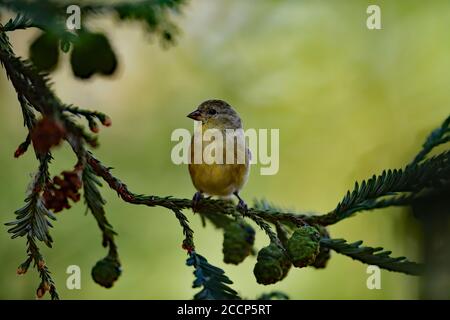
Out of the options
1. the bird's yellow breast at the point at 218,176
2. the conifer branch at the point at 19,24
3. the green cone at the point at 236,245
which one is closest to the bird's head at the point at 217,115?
the bird's yellow breast at the point at 218,176

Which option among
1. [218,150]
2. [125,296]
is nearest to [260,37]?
[125,296]

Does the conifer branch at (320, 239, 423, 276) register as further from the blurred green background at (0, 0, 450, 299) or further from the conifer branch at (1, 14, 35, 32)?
the blurred green background at (0, 0, 450, 299)

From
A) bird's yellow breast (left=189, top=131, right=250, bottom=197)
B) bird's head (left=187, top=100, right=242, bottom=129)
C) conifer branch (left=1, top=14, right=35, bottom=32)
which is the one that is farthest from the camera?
bird's head (left=187, top=100, right=242, bottom=129)

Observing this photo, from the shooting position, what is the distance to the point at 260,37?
Result: 15.8 feet

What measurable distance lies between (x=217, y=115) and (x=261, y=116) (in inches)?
82.1

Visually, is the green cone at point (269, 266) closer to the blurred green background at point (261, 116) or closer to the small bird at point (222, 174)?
the small bird at point (222, 174)

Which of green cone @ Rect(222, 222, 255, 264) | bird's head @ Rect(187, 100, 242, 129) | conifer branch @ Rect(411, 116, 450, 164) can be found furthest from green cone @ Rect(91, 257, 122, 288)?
bird's head @ Rect(187, 100, 242, 129)

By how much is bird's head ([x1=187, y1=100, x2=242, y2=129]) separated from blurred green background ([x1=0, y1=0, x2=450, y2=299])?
115cm

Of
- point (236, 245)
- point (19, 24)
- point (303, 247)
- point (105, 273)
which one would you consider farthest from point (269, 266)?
point (19, 24)

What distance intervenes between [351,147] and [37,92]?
3.59 meters

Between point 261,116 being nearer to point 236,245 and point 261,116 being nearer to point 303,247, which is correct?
point 236,245

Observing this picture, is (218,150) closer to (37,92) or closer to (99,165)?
(99,165)

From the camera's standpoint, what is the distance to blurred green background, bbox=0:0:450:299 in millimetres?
3086

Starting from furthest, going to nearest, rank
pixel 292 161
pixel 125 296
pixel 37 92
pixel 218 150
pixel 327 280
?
pixel 292 161 → pixel 327 280 → pixel 125 296 → pixel 218 150 → pixel 37 92
